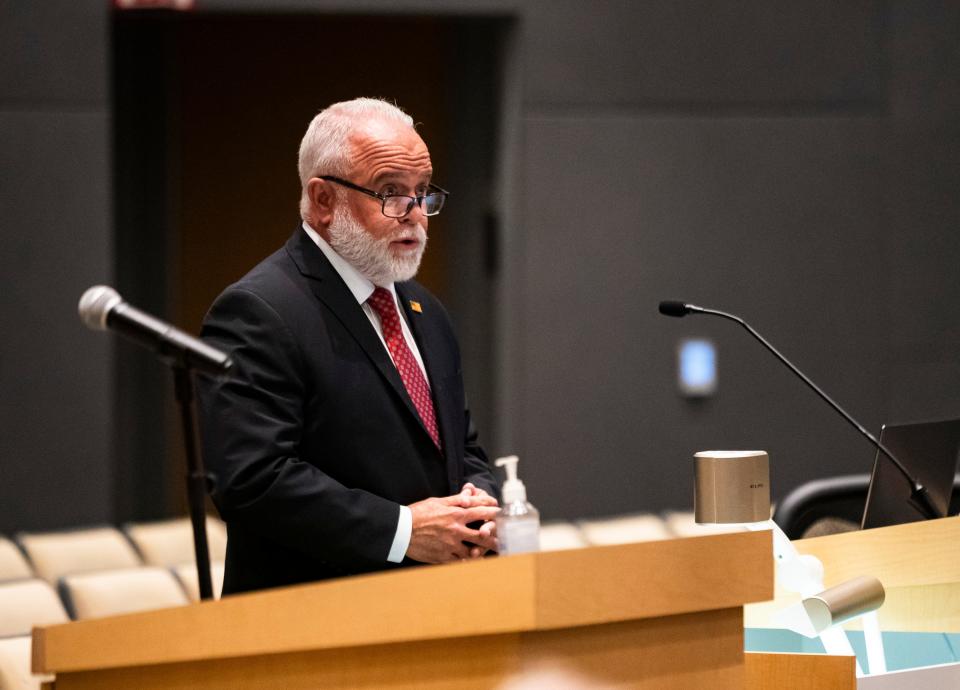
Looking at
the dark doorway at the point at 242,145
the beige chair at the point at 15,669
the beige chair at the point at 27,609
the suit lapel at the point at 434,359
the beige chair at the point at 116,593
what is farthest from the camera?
the dark doorway at the point at 242,145

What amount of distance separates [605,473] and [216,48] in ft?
11.4

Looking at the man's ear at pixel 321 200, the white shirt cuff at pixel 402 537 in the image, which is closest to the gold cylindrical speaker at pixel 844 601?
the white shirt cuff at pixel 402 537

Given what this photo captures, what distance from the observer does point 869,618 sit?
6.92ft

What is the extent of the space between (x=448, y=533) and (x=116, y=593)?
6.61 ft

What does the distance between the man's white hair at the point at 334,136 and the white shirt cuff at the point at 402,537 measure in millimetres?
615

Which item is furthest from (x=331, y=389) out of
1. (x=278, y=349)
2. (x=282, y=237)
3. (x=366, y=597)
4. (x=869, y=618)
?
(x=282, y=237)

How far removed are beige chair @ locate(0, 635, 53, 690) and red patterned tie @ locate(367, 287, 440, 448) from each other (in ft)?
3.05

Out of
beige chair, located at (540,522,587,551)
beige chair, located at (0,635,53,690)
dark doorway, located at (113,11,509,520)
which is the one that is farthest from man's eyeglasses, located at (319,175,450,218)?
dark doorway, located at (113,11,509,520)

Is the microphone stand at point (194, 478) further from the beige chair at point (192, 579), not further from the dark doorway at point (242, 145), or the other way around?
the dark doorway at point (242, 145)

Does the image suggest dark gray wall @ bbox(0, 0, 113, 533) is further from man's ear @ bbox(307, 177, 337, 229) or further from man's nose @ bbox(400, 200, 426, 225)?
man's nose @ bbox(400, 200, 426, 225)

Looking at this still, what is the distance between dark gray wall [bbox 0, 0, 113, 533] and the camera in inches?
249

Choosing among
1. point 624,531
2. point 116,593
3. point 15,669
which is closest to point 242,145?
point 624,531

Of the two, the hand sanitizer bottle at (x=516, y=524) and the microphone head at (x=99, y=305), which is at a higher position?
the microphone head at (x=99, y=305)

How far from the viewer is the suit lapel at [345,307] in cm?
233
